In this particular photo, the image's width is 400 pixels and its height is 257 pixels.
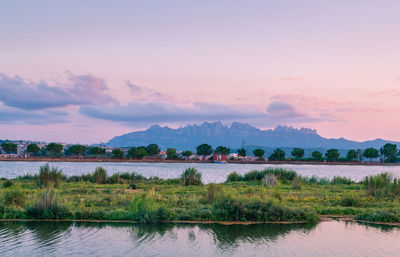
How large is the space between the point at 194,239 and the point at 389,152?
5291 inches

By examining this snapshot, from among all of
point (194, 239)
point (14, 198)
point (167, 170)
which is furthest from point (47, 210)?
point (167, 170)

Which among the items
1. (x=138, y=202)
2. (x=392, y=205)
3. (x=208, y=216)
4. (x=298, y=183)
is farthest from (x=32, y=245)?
(x=298, y=183)

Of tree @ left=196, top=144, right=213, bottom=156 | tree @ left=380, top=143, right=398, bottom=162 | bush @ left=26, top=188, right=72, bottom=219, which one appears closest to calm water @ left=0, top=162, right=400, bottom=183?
bush @ left=26, top=188, right=72, bottom=219

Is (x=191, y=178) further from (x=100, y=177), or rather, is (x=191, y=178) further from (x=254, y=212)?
(x=254, y=212)

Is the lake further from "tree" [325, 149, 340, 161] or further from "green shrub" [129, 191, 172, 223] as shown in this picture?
"tree" [325, 149, 340, 161]

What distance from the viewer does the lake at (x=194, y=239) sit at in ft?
35.7

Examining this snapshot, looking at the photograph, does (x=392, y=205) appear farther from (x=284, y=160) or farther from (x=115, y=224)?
(x=284, y=160)

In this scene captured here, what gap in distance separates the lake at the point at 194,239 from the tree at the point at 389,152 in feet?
425

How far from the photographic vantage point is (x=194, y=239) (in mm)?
12281

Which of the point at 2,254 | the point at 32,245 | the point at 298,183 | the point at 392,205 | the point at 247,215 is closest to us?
the point at 2,254

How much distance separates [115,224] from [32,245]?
345 cm

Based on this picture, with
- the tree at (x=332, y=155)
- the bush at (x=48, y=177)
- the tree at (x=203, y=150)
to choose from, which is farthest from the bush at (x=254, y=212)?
the tree at (x=203, y=150)

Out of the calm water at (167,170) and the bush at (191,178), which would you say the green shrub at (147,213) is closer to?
the bush at (191,178)

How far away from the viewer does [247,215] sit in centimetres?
1505
